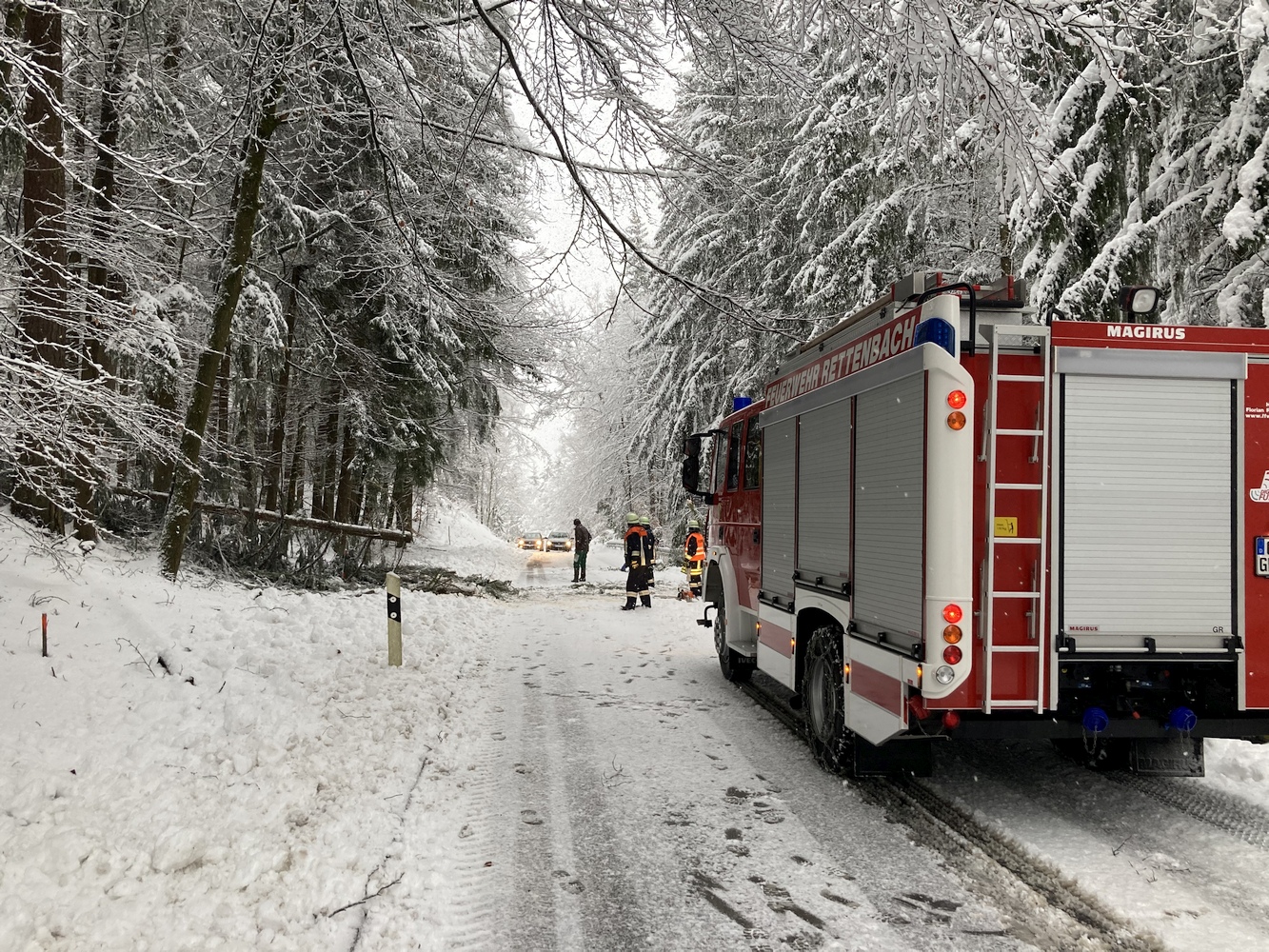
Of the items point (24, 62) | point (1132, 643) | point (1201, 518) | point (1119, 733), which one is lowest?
point (1119, 733)

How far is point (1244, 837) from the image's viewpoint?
458 centimetres

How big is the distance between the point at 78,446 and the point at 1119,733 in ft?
20.7

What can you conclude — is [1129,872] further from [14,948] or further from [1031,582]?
[14,948]

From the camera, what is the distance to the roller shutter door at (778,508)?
7047 mm

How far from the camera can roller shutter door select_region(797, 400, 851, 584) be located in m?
5.72

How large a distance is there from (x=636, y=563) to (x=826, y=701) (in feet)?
33.7

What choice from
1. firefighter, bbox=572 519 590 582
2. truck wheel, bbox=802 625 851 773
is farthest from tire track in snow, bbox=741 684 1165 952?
firefighter, bbox=572 519 590 582

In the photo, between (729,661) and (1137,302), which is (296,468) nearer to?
(729,661)

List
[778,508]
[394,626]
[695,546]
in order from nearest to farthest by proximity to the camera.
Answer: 1. [778,508]
2. [394,626]
3. [695,546]

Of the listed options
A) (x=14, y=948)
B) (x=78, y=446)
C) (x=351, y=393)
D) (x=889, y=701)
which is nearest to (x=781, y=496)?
(x=889, y=701)

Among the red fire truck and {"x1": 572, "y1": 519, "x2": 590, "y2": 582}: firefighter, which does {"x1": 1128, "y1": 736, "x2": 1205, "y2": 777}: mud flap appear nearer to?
the red fire truck

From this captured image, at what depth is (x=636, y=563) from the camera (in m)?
16.2

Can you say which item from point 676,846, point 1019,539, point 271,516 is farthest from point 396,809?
point 271,516

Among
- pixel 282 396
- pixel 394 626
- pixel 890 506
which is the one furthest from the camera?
pixel 282 396
